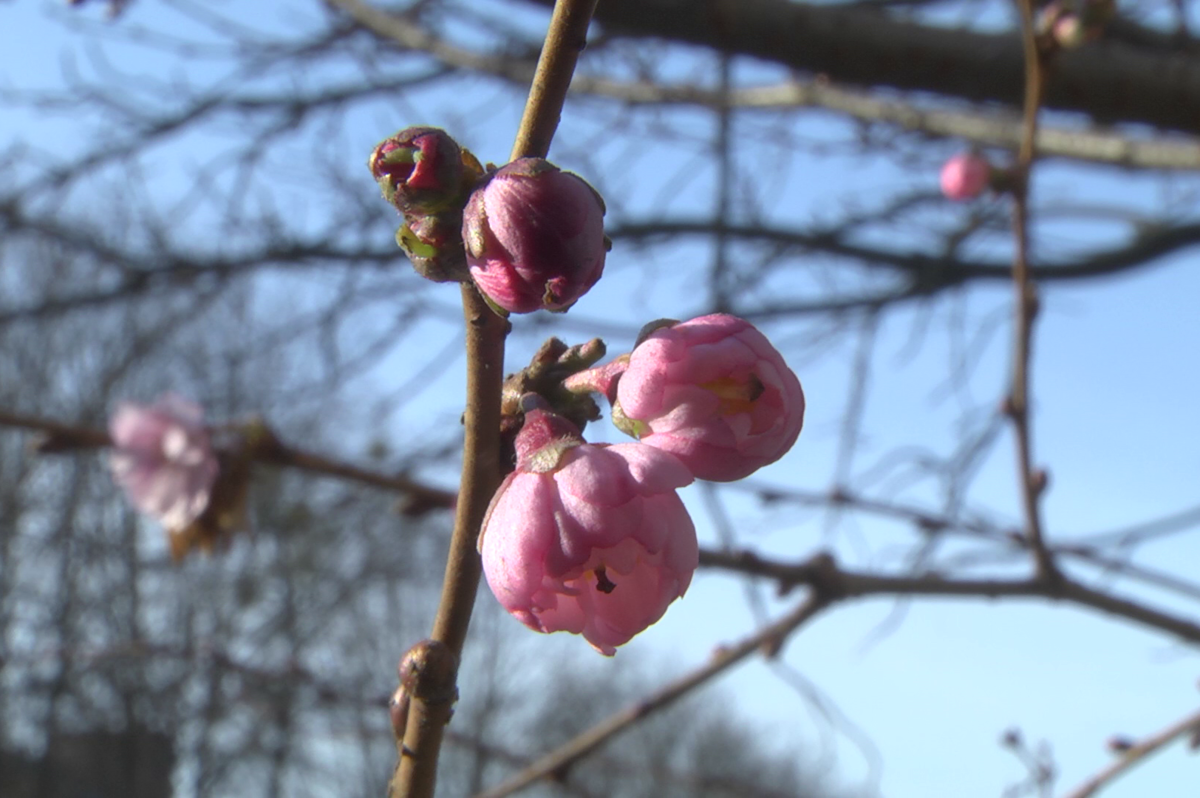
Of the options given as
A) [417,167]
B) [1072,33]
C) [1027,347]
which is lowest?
[417,167]

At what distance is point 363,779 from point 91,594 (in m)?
4.04

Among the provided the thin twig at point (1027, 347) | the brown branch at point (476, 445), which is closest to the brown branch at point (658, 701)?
the thin twig at point (1027, 347)

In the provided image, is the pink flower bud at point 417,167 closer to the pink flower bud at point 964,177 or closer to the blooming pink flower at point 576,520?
the blooming pink flower at point 576,520

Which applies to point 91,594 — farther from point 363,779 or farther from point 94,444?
point 94,444

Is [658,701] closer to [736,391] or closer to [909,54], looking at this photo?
[736,391]

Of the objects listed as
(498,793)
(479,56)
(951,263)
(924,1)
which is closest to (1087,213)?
(951,263)

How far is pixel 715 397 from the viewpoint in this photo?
51 cm

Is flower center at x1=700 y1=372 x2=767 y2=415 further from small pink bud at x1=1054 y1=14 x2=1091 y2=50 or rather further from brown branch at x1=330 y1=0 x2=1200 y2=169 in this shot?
brown branch at x1=330 y1=0 x2=1200 y2=169

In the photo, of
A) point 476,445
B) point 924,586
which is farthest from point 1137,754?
point 476,445

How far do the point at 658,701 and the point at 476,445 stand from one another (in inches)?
33.1

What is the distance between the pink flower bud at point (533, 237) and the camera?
43 cm

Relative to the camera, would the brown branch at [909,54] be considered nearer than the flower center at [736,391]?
No

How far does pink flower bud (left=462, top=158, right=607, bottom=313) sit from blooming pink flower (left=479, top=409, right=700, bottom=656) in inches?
3.6

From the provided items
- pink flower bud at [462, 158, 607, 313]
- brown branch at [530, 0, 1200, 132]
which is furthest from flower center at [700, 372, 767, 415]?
brown branch at [530, 0, 1200, 132]
